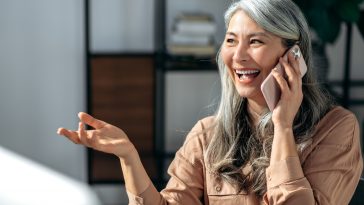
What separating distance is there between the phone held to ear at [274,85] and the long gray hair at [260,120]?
30 millimetres

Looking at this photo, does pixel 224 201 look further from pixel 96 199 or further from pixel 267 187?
pixel 96 199

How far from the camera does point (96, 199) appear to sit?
1.96ft

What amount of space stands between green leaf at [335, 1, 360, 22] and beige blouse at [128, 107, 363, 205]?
1.32 m

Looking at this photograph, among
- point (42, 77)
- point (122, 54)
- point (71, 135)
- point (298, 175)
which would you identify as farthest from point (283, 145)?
point (42, 77)

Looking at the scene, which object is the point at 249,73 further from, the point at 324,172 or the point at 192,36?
the point at 192,36

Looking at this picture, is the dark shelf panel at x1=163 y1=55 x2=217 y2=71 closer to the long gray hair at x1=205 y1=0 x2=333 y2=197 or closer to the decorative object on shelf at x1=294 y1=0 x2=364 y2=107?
the decorative object on shelf at x1=294 y1=0 x2=364 y2=107

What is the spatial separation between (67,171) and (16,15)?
766 millimetres

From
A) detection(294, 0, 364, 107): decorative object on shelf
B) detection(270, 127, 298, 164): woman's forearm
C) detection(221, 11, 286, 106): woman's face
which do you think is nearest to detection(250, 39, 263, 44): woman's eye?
detection(221, 11, 286, 106): woman's face

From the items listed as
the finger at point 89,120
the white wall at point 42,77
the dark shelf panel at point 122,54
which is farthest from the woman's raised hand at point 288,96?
the white wall at point 42,77

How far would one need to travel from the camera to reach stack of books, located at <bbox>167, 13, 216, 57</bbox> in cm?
283

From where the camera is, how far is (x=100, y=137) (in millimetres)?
1371

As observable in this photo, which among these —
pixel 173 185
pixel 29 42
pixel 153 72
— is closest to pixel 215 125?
pixel 173 185

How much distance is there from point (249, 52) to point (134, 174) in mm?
366

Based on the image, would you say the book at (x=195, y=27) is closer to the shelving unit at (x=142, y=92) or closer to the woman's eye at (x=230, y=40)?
the shelving unit at (x=142, y=92)
